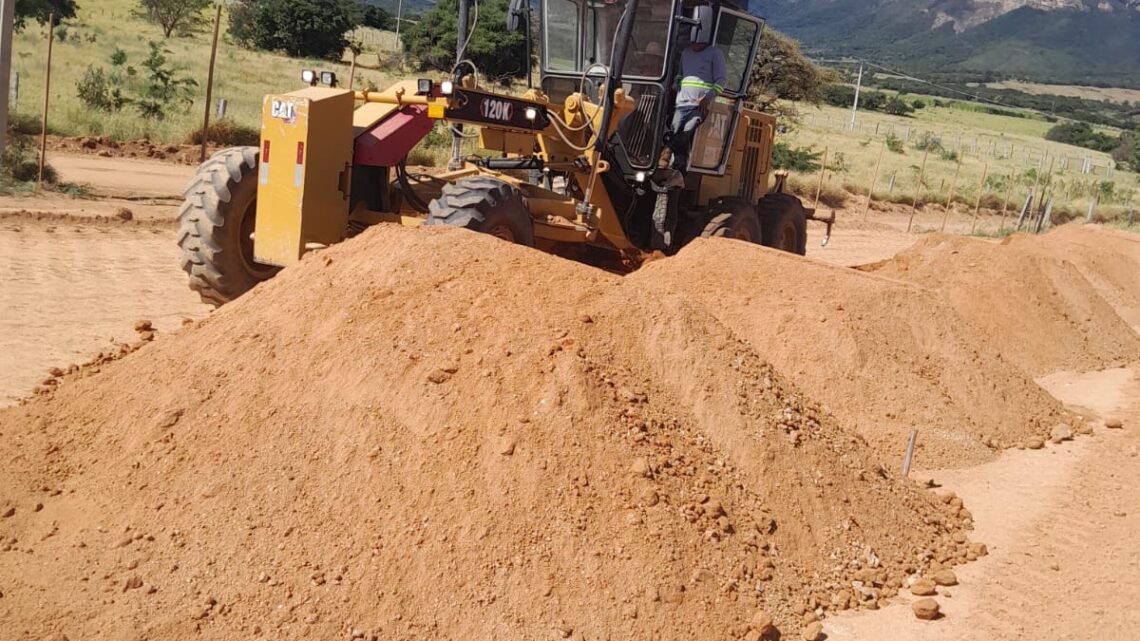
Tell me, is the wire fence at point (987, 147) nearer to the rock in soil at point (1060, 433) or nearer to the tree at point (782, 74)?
the tree at point (782, 74)

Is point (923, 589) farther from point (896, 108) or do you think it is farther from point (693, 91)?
point (896, 108)

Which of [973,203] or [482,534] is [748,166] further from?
[973,203]

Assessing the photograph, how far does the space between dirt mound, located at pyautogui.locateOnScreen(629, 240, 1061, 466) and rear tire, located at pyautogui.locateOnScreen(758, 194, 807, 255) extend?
9.92 feet

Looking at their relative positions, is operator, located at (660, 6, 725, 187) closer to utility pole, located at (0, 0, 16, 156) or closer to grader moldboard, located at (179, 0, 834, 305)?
grader moldboard, located at (179, 0, 834, 305)

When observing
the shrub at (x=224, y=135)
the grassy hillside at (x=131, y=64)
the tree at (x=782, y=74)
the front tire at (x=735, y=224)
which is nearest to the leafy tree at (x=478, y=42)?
the grassy hillside at (x=131, y=64)

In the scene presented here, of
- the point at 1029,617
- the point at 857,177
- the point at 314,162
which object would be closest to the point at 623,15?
the point at 314,162

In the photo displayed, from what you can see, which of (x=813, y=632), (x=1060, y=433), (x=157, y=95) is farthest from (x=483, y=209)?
(x=157, y=95)

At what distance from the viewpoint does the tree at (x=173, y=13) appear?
48406 millimetres

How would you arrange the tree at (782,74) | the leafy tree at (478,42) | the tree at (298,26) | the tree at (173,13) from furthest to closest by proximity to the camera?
the tree at (173,13) < the tree at (298,26) < the tree at (782,74) < the leafy tree at (478,42)

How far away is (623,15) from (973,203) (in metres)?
29.0

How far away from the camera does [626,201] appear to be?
10938 mm

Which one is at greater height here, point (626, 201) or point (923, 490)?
point (626, 201)

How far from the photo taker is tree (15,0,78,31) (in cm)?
3628

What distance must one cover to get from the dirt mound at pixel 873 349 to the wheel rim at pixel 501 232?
1.42 m
